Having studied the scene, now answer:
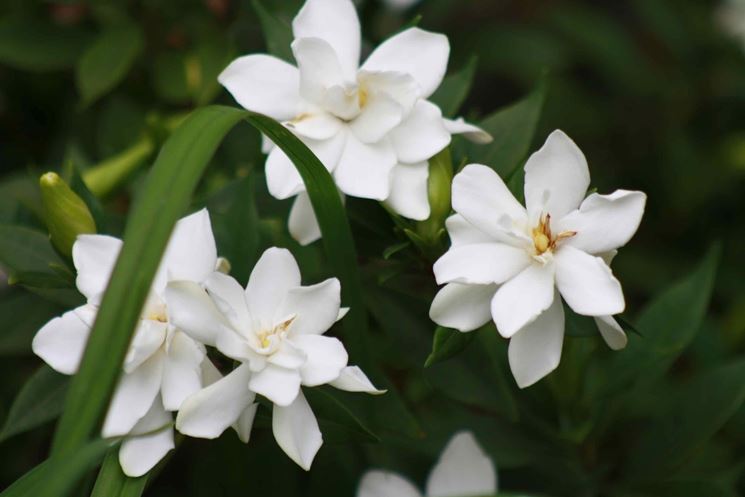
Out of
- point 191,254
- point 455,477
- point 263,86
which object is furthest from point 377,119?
point 455,477

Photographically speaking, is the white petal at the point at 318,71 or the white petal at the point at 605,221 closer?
the white petal at the point at 605,221

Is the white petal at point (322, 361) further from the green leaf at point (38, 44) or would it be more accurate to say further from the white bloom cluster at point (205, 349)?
the green leaf at point (38, 44)

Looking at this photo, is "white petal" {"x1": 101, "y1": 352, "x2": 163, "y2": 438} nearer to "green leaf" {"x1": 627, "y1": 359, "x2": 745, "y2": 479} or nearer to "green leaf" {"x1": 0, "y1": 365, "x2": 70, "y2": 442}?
"green leaf" {"x1": 0, "y1": 365, "x2": 70, "y2": 442}

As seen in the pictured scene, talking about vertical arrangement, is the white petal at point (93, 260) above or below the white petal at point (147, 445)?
above

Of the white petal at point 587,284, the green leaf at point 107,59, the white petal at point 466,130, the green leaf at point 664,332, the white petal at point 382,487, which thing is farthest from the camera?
the green leaf at point 107,59

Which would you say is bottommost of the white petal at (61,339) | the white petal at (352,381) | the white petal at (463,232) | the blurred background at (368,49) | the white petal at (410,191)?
the blurred background at (368,49)

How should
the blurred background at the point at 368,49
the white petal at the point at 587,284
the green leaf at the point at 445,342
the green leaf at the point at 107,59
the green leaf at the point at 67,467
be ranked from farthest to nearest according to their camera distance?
1. the green leaf at the point at 107,59
2. the blurred background at the point at 368,49
3. the green leaf at the point at 445,342
4. the white petal at the point at 587,284
5. the green leaf at the point at 67,467

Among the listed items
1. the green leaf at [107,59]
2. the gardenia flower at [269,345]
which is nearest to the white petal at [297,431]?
the gardenia flower at [269,345]
